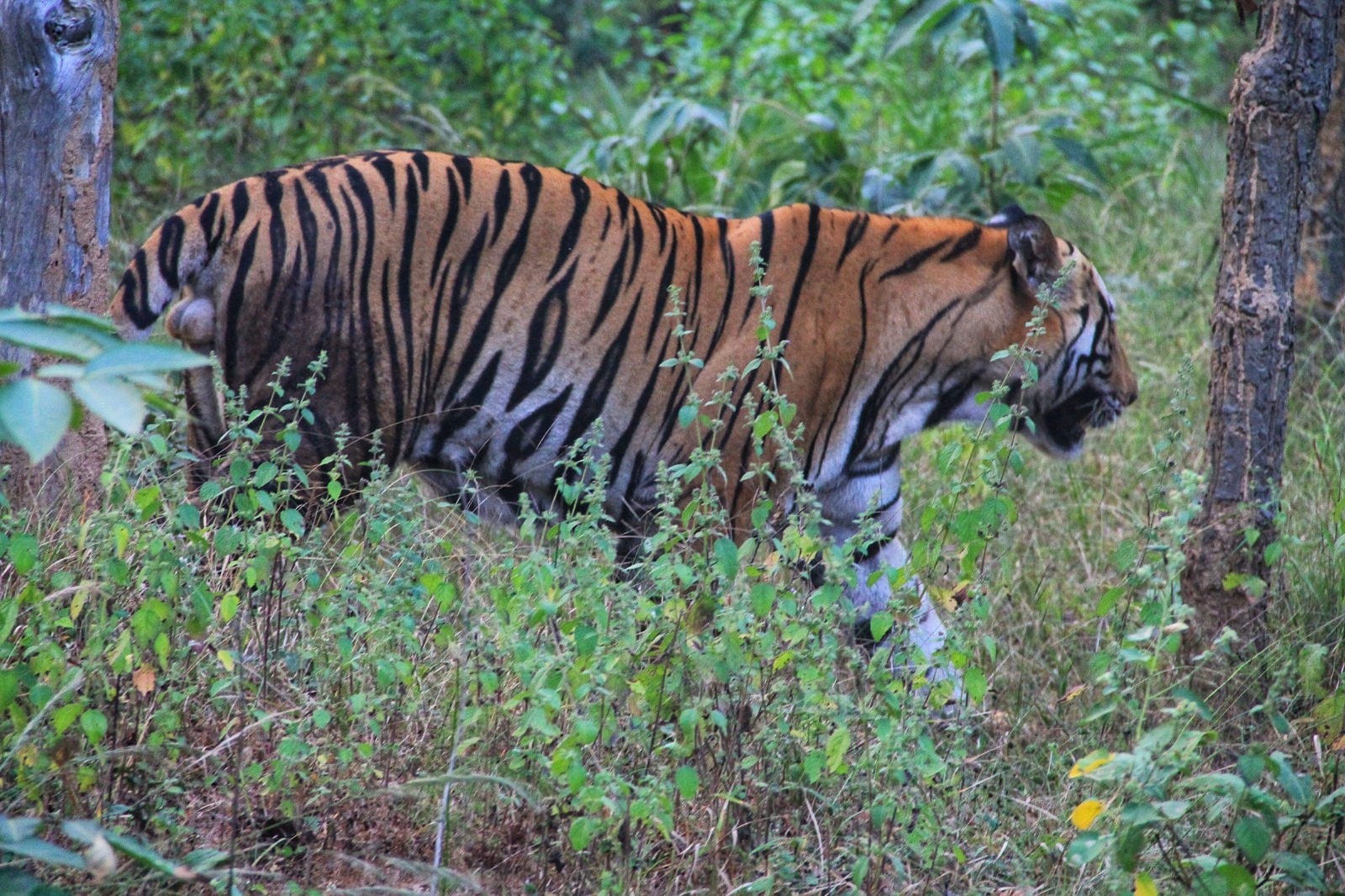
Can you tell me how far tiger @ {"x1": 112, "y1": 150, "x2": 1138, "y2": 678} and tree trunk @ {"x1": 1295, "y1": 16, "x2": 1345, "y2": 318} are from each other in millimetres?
1429

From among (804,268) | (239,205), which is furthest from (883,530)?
(239,205)

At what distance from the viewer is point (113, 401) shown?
58.5 inches

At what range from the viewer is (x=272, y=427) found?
381 cm

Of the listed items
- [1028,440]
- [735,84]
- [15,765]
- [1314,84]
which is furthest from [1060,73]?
[15,765]

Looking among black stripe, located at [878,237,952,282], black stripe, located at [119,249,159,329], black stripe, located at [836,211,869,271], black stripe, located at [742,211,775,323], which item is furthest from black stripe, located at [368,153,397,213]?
black stripe, located at [878,237,952,282]

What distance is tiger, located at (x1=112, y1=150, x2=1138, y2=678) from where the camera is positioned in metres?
3.80

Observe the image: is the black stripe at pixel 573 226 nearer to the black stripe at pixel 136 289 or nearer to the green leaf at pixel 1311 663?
the black stripe at pixel 136 289

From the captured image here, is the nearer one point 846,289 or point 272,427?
point 272,427

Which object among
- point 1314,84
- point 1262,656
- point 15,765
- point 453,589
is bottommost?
point 1262,656

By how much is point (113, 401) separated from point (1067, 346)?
3.49 meters

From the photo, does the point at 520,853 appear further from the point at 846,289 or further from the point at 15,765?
the point at 846,289

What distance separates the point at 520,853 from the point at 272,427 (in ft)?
5.02

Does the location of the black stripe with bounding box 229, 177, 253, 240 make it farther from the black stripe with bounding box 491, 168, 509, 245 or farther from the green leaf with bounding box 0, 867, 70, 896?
the green leaf with bounding box 0, 867, 70, 896

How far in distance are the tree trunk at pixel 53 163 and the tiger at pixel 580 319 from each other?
0.29m
